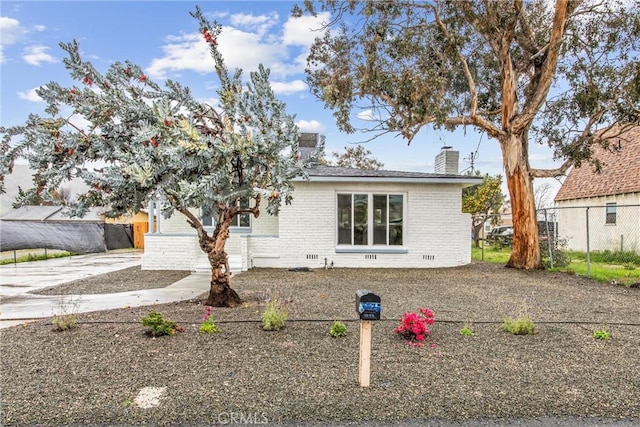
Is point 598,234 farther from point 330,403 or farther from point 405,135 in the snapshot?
point 330,403

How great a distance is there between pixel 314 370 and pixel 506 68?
36.7 feet

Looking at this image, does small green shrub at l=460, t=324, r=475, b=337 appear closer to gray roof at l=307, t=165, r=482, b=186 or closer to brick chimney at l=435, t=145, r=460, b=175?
gray roof at l=307, t=165, r=482, b=186

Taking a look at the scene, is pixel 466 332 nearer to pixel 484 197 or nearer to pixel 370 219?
pixel 370 219

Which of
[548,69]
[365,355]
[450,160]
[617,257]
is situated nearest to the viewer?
[365,355]

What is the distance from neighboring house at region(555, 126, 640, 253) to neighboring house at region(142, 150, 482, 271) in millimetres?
6453

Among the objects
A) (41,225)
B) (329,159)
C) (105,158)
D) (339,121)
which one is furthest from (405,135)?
(329,159)

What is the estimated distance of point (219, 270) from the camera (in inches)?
258

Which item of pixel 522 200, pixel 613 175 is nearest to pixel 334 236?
pixel 522 200

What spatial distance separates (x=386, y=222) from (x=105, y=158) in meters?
8.42

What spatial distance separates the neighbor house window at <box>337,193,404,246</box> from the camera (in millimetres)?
12336

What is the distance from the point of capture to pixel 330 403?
3.35 metres

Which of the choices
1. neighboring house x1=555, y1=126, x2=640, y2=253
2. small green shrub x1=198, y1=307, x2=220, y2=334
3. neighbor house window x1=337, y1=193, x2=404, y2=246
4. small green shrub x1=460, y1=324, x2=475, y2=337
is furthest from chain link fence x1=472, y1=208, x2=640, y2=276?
small green shrub x1=198, y1=307, x2=220, y2=334

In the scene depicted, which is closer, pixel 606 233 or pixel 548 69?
pixel 548 69

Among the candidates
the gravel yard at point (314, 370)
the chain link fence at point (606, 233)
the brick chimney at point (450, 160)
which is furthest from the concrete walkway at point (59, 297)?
the chain link fence at point (606, 233)
